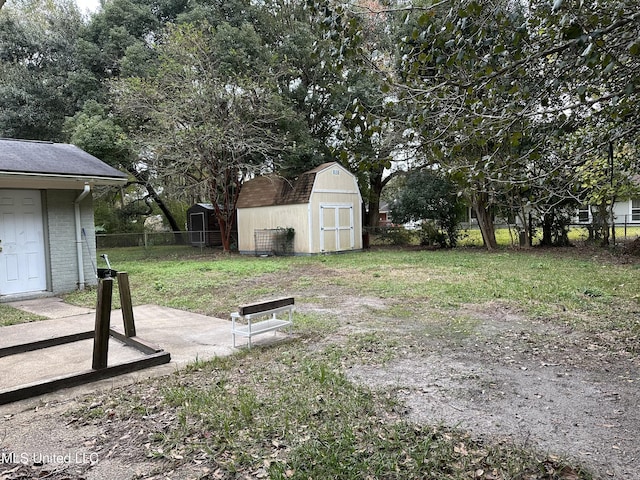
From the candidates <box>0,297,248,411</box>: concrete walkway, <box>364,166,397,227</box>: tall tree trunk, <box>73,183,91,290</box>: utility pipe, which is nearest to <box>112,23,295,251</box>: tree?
<box>73,183,91,290</box>: utility pipe

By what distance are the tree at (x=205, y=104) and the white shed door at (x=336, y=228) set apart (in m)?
3.21

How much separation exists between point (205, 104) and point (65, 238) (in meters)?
7.59

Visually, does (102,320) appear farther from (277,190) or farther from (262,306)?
(277,190)

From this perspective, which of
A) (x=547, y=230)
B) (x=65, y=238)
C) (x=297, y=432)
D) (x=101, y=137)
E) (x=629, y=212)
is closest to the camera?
(x=297, y=432)

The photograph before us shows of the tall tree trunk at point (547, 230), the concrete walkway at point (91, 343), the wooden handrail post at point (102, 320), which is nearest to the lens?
the wooden handrail post at point (102, 320)

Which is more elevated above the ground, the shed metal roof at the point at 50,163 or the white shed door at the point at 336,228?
the shed metal roof at the point at 50,163

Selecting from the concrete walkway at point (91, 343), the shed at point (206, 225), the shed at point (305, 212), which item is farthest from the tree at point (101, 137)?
the concrete walkway at point (91, 343)

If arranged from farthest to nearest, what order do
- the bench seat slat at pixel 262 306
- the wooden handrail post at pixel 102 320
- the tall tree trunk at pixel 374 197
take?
1. the tall tree trunk at pixel 374 197
2. the bench seat slat at pixel 262 306
3. the wooden handrail post at pixel 102 320

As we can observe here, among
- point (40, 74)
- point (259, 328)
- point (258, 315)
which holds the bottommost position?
point (259, 328)

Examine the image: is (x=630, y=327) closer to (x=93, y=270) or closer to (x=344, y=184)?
(x=93, y=270)

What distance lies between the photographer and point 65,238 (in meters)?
9.32

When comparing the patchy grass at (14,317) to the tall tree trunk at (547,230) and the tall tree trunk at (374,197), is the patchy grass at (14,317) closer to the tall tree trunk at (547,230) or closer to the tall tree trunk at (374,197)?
the tall tree trunk at (547,230)

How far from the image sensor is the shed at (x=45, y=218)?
8461mm

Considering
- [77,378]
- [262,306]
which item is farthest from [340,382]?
[77,378]
